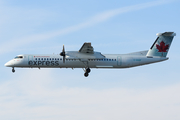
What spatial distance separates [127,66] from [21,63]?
12152 millimetres

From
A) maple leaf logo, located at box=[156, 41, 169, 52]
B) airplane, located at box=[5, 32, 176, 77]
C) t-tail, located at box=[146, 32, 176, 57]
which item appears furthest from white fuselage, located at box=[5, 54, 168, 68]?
maple leaf logo, located at box=[156, 41, 169, 52]

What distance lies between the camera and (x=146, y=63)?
146 feet

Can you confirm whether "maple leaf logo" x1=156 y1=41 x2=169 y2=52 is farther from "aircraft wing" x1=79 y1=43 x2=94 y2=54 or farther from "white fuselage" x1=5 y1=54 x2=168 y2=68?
"aircraft wing" x1=79 y1=43 x2=94 y2=54

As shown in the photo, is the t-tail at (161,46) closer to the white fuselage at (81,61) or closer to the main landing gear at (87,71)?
the white fuselage at (81,61)

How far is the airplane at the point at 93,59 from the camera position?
4338 centimetres

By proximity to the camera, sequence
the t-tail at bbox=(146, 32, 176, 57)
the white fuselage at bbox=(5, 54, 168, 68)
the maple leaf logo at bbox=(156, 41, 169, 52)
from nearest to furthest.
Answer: the white fuselage at bbox=(5, 54, 168, 68) → the t-tail at bbox=(146, 32, 176, 57) → the maple leaf logo at bbox=(156, 41, 169, 52)

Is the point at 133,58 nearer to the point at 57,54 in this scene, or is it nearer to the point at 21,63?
the point at 57,54

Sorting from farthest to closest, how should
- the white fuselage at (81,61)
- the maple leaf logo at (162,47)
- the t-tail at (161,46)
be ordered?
1. the maple leaf logo at (162,47)
2. the t-tail at (161,46)
3. the white fuselage at (81,61)

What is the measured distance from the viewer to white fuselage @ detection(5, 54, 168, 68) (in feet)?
143

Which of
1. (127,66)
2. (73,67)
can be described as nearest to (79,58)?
(73,67)

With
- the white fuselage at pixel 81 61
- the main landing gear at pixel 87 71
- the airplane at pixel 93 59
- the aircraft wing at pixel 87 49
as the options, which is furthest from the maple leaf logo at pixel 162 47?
the main landing gear at pixel 87 71

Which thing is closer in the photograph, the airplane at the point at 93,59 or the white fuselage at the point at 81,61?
the airplane at the point at 93,59

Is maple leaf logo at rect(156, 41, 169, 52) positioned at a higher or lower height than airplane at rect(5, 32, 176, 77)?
higher

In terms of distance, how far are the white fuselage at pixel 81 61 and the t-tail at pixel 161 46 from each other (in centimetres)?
58
